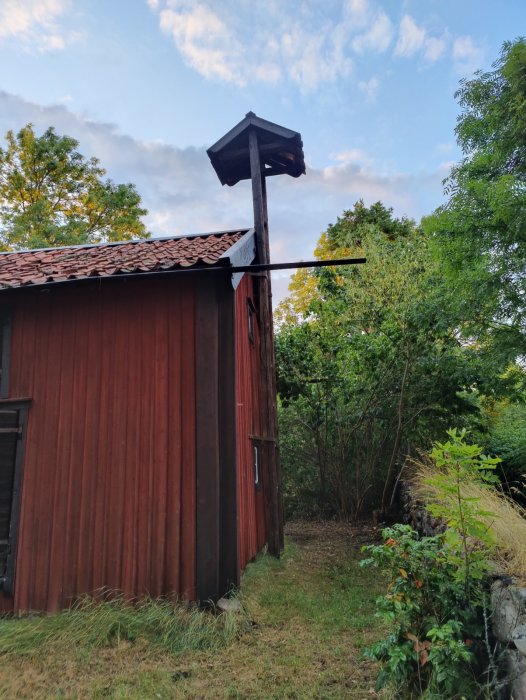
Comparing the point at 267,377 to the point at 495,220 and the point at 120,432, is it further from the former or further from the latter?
the point at 495,220

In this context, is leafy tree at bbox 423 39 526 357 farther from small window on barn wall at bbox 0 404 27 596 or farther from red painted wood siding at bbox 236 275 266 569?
small window on barn wall at bbox 0 404 27 596

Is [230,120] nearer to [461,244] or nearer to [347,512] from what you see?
[461,244]

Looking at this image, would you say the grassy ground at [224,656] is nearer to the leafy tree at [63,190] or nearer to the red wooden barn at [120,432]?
the red wooden barn at [120,432]

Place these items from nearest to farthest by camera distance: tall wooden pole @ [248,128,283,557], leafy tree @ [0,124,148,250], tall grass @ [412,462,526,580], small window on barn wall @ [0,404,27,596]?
tall grass @ [412,462,526,580]
small window on barn wall @ [0,404,27,596]
tall wooden pole @ [248,128,283,557]
leafy tree @ [0,124,148,250]

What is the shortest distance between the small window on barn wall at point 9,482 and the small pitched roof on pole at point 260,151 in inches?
227

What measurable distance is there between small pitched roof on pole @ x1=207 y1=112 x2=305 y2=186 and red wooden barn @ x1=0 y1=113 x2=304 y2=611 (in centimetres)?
341

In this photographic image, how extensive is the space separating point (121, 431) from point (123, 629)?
1911 mm

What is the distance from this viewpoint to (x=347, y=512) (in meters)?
10.4

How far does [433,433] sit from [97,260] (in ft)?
25.5

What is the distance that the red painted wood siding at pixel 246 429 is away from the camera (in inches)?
228

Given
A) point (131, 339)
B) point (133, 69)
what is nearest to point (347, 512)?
point (131, 339)

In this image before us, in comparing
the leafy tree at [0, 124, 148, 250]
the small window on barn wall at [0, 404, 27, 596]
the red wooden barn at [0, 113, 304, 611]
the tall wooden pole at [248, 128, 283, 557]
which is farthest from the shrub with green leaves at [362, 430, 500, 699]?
the leafy tree at [0, 124, 148, 250]

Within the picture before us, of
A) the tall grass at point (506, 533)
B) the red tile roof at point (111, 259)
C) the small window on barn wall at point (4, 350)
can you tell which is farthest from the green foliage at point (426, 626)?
the small window on barn wall at point (4, 350)

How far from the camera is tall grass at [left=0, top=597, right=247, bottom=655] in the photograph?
157 inches
